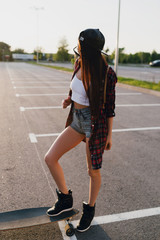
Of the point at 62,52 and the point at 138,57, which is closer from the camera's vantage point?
the point at 138,57

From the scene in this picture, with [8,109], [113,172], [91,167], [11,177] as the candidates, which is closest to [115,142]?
[113,172]

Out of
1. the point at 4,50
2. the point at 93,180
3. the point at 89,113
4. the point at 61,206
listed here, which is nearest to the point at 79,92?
the point at 89,113

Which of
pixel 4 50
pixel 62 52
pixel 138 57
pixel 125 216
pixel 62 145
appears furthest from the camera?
pixel 4 50

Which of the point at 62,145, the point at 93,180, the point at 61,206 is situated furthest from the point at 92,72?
the point at 61,206

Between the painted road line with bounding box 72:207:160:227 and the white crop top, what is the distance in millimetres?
1277

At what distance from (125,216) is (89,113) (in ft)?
4.15

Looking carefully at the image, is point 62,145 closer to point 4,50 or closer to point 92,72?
point 92,72

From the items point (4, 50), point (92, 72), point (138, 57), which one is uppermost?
point (4, 50)

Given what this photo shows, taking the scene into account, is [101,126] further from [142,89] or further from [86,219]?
[142,89]

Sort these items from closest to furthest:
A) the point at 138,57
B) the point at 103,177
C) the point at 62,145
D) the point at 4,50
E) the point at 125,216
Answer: the point at 62,145 → the point at 125,216 → the point at 103,177 → the point at 138,57 → the point at 4,50

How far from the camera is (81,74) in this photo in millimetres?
2148

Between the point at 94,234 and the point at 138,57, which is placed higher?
the point at 138,57

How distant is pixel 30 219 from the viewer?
2400 millimetres

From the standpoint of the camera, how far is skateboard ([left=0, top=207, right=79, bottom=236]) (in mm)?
2312
